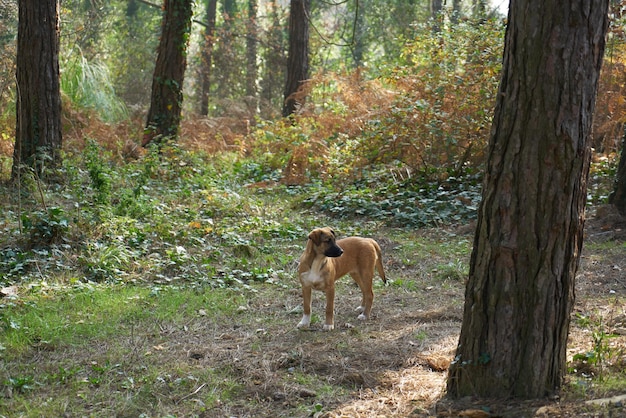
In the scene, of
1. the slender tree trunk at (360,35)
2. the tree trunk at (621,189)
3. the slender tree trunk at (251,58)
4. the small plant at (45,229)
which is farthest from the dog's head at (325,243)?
the slender tree trunk at (360,35)

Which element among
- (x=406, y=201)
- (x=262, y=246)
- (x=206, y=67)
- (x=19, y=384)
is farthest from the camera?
(x=206, y=67)

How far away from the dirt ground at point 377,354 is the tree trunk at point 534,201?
27 centimetres

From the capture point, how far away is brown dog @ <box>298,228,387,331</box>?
6.14 meters

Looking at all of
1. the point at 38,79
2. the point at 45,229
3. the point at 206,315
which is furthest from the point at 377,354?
the point at 38,79

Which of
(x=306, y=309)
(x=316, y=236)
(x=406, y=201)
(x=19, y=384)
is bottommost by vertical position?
(x=19, y=384)

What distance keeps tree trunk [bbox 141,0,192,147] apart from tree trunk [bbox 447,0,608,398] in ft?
39.2

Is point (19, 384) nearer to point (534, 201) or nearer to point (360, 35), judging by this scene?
point (534, 201)

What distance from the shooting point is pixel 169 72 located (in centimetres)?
1544

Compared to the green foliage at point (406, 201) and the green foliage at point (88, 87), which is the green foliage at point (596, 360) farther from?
the green foliage at point (88, 87)

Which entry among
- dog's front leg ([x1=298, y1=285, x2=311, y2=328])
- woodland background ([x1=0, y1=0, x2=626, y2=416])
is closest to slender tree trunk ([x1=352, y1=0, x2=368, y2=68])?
woodland background ([x1=0, y1=0, x2=626, y2=416])

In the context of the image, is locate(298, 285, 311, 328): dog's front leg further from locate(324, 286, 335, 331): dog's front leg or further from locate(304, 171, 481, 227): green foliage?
locate(304, 171, 481, 227): green foliage

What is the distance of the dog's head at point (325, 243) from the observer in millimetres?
6065

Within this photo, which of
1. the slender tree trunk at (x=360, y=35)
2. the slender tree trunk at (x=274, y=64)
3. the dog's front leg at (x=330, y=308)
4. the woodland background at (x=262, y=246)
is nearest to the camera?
the woodland background at (x=262, y=246)

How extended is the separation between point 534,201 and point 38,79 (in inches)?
378
